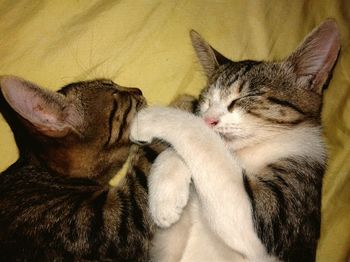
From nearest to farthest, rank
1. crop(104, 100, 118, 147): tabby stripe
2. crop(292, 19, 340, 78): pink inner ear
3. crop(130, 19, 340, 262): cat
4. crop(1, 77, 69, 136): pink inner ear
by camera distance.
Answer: crop(1, 77, 69, 136): pink inner ear
crop(130, 19, 340, 262): cat
crop(292, 19, 340, 78): pink inner ear
crop(104, 100, 118, 147): tabby stripe

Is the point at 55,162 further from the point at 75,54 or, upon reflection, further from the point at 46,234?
the point at 75,54

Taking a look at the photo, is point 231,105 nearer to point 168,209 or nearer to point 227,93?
point 227,93

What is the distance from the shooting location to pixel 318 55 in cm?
138

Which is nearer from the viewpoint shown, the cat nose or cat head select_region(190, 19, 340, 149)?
cat head select_region(190, 19, 340, 149)

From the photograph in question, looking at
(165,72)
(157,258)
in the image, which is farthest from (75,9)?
(157,258)

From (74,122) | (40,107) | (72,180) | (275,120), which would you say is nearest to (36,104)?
(40,107)

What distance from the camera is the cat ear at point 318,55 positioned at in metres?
1.35

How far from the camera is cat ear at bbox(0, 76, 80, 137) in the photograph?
1093mm

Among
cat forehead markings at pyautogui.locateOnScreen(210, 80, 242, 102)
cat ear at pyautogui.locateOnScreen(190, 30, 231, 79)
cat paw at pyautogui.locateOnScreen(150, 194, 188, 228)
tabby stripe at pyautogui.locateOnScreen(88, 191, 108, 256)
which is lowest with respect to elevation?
tabby stripe at pyautogui.locateOnScreen(88, 191, 108, 256)

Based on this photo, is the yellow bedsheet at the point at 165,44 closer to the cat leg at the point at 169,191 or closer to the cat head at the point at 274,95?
the cat head at the point at 274,95

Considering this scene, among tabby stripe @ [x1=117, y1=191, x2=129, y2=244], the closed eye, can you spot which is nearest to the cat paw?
tabby stripe @ [x1=117, y1=191, x2=129, y2=244]

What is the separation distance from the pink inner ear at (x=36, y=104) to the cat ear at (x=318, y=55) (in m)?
0.90

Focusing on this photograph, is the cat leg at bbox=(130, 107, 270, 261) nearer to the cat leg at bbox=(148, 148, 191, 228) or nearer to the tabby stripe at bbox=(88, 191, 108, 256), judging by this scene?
the cat leg at bbox=(148, 148, 191, 228)

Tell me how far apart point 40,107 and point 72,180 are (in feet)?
1.07
